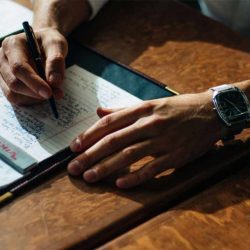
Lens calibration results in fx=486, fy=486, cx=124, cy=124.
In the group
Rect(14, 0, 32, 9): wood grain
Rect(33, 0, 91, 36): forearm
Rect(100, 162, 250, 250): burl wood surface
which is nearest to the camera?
Rect(100, 162, 250, 250): burl wood surface

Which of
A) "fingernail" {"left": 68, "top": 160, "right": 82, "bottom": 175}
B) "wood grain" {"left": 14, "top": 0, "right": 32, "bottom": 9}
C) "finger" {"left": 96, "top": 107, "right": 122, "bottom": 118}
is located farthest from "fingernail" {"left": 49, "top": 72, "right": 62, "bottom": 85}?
"wood grain" {"left": 14, "top": 0, "right": 32, "bottom": 9}

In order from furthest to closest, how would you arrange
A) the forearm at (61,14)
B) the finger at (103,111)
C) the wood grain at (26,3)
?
the wood grain at (26,3)
the forearm at (61,14)
the finger at (103,111)

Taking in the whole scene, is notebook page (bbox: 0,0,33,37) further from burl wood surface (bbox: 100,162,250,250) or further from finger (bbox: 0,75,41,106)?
burl wood surface (bbox: 100,162,250,250)

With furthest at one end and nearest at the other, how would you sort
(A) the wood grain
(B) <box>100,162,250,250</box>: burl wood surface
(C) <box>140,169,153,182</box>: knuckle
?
(A) the wood grain, (C) <box>140,169,153,182</box>: knuckle, (B) <box>100,162,250,250</box>: burl wood surface

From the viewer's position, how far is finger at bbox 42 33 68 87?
103cm

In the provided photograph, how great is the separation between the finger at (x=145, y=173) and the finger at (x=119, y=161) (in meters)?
0.02

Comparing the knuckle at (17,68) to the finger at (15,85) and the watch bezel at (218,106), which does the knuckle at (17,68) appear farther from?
the watch bezel at (218,106)

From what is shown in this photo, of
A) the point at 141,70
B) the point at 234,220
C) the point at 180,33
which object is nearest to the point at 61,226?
the point at 234,220

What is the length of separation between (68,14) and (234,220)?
0.78 meters

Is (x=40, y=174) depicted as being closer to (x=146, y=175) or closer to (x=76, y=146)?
(x=76, y=146)

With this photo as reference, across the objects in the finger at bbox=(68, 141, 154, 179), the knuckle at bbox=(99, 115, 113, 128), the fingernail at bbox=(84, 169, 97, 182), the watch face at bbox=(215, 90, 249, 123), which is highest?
the knuckle at bbox=(99, 115, 113, 128)

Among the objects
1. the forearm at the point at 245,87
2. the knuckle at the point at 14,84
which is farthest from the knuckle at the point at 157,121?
the knuckle at the point at 14,84

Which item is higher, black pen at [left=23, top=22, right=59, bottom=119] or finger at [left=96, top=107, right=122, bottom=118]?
black pen at [left=23, top=22, right=59, bottom=119]

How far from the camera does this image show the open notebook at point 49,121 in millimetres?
902
